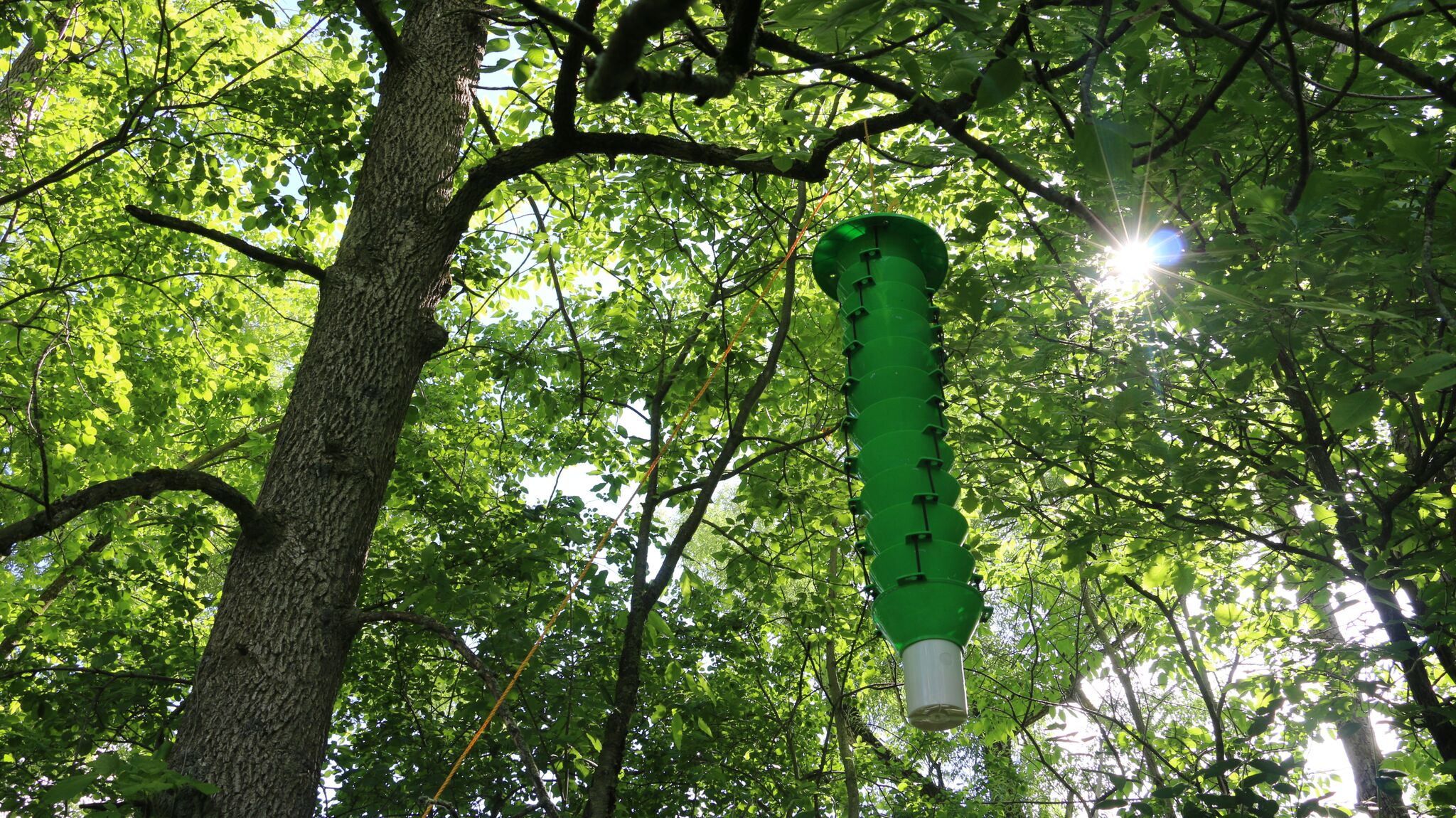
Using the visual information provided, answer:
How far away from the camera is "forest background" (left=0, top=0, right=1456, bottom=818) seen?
8.57ft

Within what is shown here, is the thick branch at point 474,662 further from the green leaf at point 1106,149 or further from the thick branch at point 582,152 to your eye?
the green leaf at point 1106,149

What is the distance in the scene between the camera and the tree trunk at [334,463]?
2.61 m

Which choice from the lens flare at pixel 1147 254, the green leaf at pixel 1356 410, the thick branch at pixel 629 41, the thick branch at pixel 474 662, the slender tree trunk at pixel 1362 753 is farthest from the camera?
the slender tree trunk at pixel 1362 753

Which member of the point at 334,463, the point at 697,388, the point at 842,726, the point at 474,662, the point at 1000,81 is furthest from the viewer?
the point at 842,726

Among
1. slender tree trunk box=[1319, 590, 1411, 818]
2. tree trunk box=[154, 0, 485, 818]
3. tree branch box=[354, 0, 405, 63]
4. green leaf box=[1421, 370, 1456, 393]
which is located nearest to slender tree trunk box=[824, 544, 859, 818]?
slender tree trunk box=[1319, 590, 1411, 818]

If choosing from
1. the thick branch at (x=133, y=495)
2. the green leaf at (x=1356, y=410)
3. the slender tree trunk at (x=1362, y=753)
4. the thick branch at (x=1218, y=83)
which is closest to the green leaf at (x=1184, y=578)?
the slender tree trunk at (x=1362, y=753)

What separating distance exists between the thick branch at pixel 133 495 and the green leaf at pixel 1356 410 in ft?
8.91

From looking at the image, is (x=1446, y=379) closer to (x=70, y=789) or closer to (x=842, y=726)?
(x=70, y=789)

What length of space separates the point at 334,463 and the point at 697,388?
2.50 m

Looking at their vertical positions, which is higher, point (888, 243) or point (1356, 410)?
point (888, 243)

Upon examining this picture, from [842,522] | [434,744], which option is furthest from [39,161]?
[842,522]

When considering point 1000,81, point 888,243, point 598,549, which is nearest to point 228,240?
point 598,549

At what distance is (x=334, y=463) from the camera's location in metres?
2.99

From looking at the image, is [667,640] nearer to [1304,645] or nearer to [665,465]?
[665,465]
